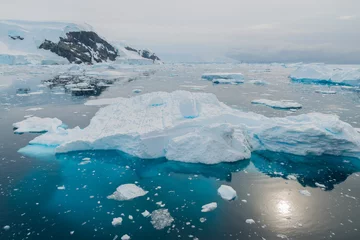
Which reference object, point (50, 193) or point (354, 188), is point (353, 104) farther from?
point (50, 193)

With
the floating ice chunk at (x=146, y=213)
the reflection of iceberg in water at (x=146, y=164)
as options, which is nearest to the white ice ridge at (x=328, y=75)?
the reflection of iceberg in water at (x=146, y=164)

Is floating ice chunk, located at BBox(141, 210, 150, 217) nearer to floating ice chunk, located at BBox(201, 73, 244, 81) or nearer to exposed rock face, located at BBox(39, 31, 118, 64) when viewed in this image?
floating ice chunk, located at BBox(201, 73, 244, 81)

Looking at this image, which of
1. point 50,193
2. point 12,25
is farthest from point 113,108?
point 12,25

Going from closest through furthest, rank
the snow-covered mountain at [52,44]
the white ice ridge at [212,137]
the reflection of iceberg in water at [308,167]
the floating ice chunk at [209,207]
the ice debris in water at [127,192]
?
the floating ice chunk at [209,207]
the ice debris in water at [127,192]
the reflection of iceberg in water at [308,167]
the white ice ridge at [212,137]
the snow-covered mountain at [52,44]

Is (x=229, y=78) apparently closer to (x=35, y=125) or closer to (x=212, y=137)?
(x=35, y=125)

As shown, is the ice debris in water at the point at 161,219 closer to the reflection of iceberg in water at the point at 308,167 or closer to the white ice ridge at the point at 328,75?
the reflection of iceberg in water at the point at 308,167

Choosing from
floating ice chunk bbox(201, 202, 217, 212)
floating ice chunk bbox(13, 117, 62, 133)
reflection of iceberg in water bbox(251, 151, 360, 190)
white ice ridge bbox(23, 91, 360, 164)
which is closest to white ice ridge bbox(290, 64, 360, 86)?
white ice ridge bbox(23, 91, 360, 164)
